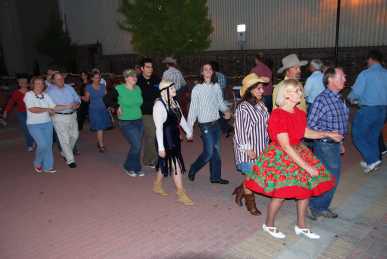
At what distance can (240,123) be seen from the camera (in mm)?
4570

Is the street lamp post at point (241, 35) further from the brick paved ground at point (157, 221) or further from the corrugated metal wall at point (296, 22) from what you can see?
the brick paved ground at point (157, 221)

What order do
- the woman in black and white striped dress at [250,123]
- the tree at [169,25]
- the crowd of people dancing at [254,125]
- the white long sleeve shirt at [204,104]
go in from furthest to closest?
the tree at [169,25] → the white long sleeve shirt at [204,104] → the woman in black and white striped dress at [250,123] → the crowd of people dancing at [254,125]

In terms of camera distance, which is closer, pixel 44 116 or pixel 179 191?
pixel 179 191

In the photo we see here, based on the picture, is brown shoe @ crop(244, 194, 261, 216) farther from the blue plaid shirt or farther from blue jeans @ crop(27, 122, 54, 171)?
blue jeans @ crop(27, 122, 54, 171)

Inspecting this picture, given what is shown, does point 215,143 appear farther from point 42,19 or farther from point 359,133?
point 42,19

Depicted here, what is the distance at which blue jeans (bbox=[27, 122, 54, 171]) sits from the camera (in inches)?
266

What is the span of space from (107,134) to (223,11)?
11.8m

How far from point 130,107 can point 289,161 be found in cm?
351

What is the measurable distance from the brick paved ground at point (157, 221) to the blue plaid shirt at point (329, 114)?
4.05 feet

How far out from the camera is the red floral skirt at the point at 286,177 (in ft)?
12.2

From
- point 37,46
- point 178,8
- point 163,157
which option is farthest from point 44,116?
point 37,46

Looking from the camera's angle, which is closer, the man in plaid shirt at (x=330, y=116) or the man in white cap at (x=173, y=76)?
the man in plaid shirt at (x=330, y=116)

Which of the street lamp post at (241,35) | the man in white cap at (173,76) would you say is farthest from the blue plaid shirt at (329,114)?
the street lamp post at (241,35)

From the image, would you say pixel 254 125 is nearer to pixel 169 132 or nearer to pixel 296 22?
pixel 169 132
